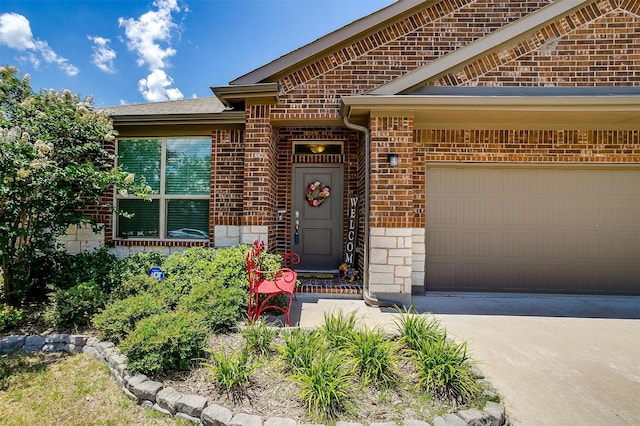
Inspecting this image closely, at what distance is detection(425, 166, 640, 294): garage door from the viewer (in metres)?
5.50

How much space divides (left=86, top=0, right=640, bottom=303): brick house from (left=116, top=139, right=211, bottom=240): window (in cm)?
3

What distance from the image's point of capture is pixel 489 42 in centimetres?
489

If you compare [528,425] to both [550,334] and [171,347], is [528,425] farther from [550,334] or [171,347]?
[171,347]

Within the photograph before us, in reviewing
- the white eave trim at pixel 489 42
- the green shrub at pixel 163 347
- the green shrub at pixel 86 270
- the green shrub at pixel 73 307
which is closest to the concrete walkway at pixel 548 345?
the green shrub at pixel 163 347

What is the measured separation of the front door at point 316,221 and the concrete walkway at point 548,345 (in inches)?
49.0

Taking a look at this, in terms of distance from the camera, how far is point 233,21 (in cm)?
807

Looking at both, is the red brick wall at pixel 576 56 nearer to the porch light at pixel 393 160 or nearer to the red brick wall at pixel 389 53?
the red brick wall at pixel 389 53

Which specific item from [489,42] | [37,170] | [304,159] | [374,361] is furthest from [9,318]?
[489,42]

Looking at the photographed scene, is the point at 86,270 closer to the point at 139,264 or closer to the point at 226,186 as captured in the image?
the point at 139,264

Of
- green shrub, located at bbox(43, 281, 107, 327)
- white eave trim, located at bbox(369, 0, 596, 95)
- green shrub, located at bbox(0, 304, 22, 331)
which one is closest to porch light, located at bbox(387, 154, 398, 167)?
white eave trim, located at bbox(369, 0, 596, 95)

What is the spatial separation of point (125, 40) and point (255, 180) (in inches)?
426

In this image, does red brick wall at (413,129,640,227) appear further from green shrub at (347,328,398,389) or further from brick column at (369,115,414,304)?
green shrub at (347,328,398,389)

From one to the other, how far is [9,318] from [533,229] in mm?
7883

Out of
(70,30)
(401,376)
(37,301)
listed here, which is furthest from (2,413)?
(70,30)
